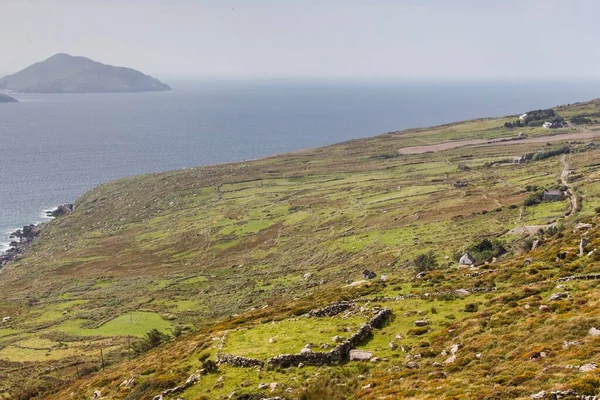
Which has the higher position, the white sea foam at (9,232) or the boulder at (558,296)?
the boulder at (558,296)

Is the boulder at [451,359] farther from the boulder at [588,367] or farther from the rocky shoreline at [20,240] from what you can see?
the rocky shoreline at [20,240]

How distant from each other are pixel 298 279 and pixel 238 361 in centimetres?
5539

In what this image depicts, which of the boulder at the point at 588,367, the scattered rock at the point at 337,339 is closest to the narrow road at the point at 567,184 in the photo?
the scattered rock at the point at 337,339

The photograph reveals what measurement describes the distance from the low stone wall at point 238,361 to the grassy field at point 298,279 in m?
0.65

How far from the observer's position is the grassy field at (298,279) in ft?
93.6

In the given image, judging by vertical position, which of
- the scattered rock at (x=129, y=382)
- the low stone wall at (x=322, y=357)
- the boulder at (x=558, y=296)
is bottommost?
the scattered rock at (x=129, y=382)

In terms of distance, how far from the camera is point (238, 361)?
33031mm

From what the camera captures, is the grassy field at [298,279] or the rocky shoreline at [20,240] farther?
the rocky shoreline at [20,240]

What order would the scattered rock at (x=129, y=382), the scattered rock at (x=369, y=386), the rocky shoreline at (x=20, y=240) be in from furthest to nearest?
the rocky shoreline at (x=20, y=240) → the scattered rock at (x=129, y=382) → the scattered rock at (x=369, y=386)

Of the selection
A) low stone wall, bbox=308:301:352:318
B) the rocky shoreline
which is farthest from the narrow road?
the rocky shoreline

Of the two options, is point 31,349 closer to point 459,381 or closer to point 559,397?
point 459,381

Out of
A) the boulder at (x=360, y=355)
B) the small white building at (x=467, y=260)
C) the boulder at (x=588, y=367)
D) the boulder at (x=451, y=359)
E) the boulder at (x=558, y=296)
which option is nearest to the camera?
the boulder at (x=588, y=367)

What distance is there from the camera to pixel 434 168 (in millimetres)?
180250

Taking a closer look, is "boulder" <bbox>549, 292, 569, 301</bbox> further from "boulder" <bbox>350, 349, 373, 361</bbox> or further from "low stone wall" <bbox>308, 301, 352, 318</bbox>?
"low stone wall" <bbox>308, 301, 352, 318</bbox>
